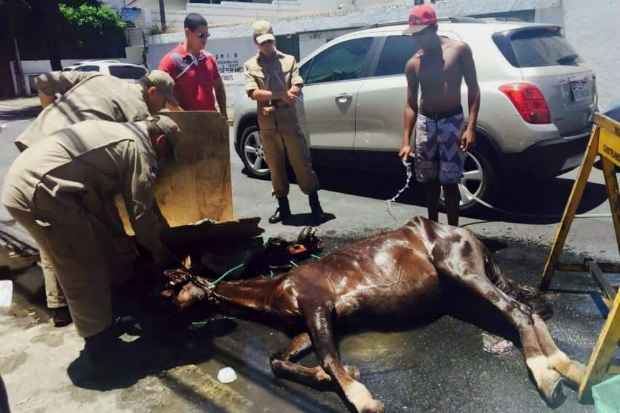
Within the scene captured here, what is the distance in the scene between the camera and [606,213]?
5320 millimetres

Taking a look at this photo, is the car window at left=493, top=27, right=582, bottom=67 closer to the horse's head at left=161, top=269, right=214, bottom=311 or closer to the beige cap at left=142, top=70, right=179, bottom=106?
the beige cap at left=142, top=70, right=179, bottom=106

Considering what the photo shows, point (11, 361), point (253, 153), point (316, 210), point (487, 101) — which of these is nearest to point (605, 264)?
point (487, 101)

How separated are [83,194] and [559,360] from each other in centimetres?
283

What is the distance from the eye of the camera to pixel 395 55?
5852 mm

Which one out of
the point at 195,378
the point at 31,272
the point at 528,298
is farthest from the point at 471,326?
the point at 31,272

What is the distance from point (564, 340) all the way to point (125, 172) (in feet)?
9.37

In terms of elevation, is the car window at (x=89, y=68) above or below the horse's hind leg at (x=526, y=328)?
above

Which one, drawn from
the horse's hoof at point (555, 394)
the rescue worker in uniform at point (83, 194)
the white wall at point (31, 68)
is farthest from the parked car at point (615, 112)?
the white wall at point (31, 68)

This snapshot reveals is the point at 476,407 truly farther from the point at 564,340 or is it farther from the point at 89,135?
the point at 89,135

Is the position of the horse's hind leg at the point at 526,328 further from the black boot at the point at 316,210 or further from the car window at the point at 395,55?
the car window at the point at 395,55

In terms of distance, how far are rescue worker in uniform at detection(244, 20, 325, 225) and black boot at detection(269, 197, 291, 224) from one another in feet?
0.36

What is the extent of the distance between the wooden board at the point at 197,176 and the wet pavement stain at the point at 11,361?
1.19 m

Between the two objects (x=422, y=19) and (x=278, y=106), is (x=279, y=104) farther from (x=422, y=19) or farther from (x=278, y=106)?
(x=422, y=19)

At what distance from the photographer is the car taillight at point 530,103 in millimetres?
4930
